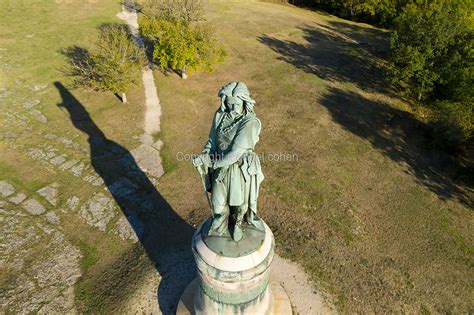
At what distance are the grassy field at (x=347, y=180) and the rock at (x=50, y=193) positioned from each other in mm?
6195

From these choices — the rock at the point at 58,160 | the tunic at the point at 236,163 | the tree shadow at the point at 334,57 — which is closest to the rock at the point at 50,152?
the rock at the point at 58,160

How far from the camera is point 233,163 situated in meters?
8.37

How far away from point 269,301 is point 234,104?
8.00 m

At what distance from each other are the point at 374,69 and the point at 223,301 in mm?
32274

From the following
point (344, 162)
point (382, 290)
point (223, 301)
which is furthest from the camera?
point (344, 162)

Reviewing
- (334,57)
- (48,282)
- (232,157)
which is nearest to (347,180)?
(232,157)

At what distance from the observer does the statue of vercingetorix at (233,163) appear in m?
7.94

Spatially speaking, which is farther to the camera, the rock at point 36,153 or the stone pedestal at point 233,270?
the rock at point 36,153

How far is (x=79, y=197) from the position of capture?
18.6 metres

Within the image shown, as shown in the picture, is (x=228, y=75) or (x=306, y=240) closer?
(x=306, y=240)

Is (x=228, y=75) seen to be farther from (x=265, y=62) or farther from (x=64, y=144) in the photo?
(x=64, y=144)

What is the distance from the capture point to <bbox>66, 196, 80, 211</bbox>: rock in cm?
1803

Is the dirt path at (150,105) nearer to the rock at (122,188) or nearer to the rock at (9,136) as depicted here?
the rock at (122,188)

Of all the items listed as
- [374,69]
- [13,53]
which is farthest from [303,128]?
[13,53]
